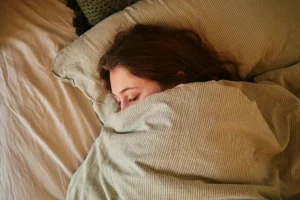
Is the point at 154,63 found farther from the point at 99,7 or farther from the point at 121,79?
the point at 99,7

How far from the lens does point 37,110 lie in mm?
1029

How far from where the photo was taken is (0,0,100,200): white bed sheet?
3.00ft

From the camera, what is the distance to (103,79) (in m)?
1.03

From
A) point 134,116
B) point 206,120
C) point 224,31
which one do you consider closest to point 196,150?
point 206,120

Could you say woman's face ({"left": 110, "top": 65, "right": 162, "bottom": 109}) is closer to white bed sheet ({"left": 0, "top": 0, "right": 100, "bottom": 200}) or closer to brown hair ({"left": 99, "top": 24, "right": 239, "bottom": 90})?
brown hair ({"left": 99, "top": 24, "right": 239, "bottom": 90})

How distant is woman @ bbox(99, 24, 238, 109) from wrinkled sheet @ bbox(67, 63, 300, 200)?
0.24 feet

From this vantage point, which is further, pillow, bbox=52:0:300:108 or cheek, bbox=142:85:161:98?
pillow, bbox=52:0:300:108

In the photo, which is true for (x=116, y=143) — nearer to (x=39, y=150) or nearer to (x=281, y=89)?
(x=39, y=150)

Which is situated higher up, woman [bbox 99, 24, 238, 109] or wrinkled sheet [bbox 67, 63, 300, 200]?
woman [bbox 99, 24, 238, 109]

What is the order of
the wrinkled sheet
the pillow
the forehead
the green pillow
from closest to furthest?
the wrinkled sheet
the forehead
the pillow
the green pillow

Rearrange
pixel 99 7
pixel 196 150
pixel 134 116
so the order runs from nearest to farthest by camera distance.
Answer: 1. pixel 196 150
2. pixel 134 116
3. pixel 99 7

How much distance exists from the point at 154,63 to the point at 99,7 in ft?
1.18

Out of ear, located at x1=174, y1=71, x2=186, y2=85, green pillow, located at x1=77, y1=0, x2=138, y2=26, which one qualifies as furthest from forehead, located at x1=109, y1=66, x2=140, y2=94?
green pillow, located at x1=77, y1=0, x2=138, y2=26

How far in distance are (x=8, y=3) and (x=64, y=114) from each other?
21.4 inches
